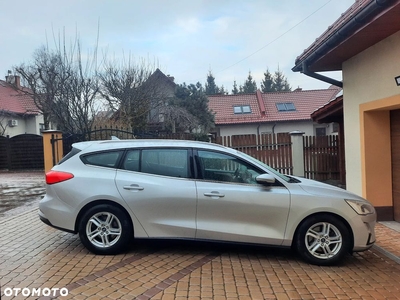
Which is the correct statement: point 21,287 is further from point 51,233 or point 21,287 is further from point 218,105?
point 218,105

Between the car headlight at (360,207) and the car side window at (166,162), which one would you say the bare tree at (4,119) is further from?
the car headlight at (360,207)

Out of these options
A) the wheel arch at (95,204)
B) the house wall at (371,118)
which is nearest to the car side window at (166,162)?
the wheel arch at (95,204)

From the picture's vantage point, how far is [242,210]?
14.7 ft

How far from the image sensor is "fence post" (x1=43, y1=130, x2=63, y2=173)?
10312 millimetres

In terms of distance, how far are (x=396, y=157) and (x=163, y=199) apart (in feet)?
15.3

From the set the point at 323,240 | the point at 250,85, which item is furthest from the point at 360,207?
the point at 250,85

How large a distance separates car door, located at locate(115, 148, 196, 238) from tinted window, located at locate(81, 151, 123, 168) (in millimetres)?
264

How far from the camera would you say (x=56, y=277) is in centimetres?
396

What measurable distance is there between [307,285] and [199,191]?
1753mm

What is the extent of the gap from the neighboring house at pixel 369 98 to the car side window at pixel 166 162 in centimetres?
319

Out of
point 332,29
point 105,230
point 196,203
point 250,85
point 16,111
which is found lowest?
point 105,230

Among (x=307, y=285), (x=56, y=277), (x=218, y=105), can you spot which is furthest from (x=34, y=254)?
(x=218, y=105)

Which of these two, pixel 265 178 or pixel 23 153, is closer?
pixel 265 178

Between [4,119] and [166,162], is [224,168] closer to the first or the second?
[166,162]
